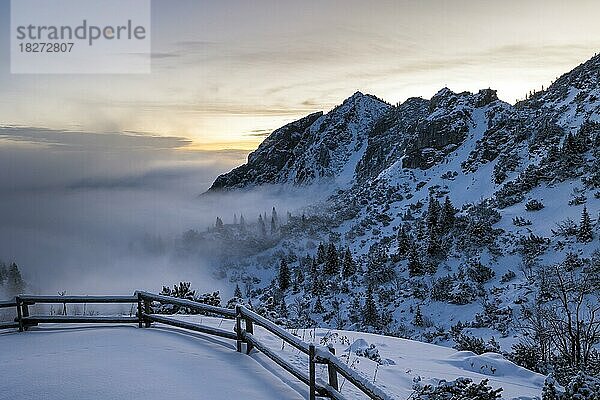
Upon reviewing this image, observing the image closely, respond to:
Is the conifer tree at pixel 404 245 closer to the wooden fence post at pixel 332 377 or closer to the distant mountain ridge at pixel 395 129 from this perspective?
the distant mountain ridge at pixel 395 129

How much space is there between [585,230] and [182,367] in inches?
1027

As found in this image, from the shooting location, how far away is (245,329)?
8.94 meters

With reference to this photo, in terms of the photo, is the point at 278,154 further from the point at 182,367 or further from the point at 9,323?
the point at 182,367

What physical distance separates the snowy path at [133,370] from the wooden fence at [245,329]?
26 centimetres

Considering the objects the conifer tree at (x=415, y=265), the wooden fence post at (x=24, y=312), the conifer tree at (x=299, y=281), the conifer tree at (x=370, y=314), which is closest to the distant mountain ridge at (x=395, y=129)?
the conifer tree at (x=415, y=265)

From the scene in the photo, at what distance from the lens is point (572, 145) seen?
3831 cm

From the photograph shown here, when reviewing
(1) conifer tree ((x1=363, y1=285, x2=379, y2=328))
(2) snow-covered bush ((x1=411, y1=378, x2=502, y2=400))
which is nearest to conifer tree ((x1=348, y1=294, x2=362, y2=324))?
(1) conifer tree ((x1=363, y1=285, x2=379, y2=328))

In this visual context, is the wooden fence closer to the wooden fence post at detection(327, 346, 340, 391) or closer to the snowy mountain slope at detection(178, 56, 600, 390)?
the wooden fence post at detection(327, 346, 340, 391)

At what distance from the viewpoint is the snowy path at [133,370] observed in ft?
21.5

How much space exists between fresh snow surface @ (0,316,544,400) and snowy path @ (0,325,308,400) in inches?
0.6

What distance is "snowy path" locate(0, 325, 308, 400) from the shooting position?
6.55 meters

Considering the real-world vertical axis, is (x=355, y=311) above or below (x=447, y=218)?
below

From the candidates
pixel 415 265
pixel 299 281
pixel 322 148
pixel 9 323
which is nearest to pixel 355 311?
pixel 415 265

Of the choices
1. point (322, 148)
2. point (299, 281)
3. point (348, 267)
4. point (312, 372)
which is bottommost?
point (299, 281)
